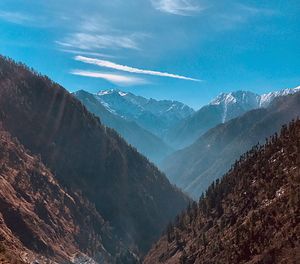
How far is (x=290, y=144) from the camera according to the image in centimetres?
17012

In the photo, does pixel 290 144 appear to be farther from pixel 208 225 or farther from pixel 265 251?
pixel 265 251

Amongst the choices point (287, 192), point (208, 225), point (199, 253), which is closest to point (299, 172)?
point (287, 192)

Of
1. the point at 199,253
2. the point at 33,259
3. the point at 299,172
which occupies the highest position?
the point at 33,259

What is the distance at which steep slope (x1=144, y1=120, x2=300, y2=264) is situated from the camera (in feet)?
369

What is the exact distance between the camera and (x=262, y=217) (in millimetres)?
131875

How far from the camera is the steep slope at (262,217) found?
369ft

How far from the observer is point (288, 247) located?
106 metres

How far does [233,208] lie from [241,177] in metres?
26.7

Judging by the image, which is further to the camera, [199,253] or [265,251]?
[199,253]

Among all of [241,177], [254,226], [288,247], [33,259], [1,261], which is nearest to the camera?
[1,261]

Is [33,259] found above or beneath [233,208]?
above

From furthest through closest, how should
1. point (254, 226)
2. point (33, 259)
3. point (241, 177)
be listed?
1. point (241, 177)
2. point (33, 259)
3. point (254, 226)

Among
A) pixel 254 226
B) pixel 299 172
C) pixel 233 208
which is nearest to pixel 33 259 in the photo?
pixel 233 208

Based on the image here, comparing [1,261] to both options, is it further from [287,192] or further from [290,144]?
[290,144]
